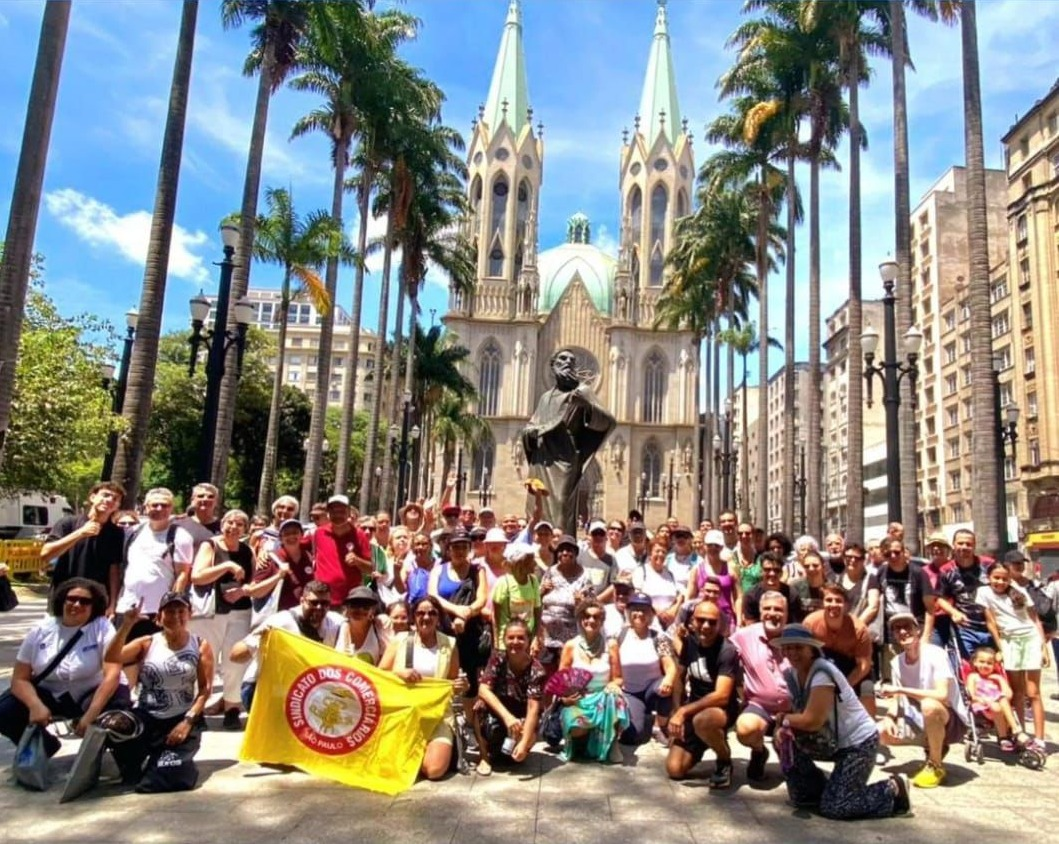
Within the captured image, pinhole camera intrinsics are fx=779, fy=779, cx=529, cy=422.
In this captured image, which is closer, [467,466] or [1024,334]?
[1024,334]

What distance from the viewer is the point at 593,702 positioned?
6059 mm

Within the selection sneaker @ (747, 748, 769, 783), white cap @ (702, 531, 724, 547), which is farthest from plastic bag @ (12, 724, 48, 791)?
white cap @ (702, 531, 724, 547)

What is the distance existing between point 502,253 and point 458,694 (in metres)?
Answer: 63.2

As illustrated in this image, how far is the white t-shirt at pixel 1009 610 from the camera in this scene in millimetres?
6875

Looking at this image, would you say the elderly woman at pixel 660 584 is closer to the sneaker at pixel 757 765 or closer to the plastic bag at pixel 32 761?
the sneaker at pixel 757 765

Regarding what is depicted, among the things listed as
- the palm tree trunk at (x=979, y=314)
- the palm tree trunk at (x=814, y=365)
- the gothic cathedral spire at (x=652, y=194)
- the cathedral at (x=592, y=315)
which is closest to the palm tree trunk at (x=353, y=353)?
the palm tree trunk at (x=814, y=365)

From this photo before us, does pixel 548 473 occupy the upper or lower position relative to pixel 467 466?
lower

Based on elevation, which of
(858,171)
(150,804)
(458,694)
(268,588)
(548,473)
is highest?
(858,171)

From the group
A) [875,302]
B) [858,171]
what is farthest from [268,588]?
[875,302]

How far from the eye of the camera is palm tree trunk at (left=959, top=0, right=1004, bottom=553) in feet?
44.8

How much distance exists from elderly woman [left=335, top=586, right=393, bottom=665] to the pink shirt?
271 cm

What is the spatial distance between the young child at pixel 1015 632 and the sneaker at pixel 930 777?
173 cm

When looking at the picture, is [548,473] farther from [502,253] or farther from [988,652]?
[502,253]

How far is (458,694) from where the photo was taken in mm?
5766
